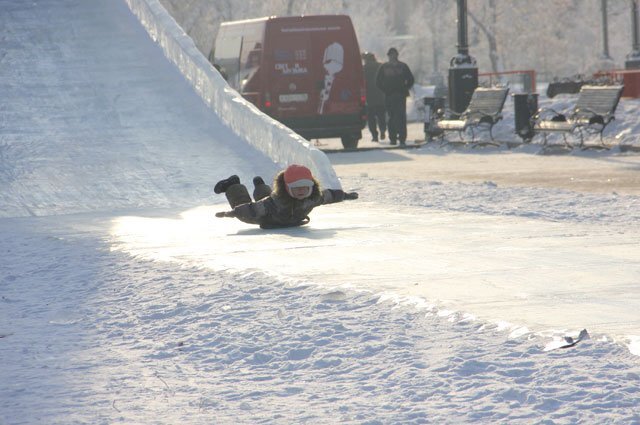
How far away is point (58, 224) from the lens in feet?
37.5

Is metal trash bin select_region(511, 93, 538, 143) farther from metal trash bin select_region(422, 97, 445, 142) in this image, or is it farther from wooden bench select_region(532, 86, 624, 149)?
metal trash bin select_region(422, 97, 445, 142)

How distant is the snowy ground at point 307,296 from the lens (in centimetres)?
504

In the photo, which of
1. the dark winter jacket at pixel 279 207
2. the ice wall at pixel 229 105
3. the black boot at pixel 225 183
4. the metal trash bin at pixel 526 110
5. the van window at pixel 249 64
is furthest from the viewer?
the van window at pixel 249 64

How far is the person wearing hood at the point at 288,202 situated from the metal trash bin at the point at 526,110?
420 inches

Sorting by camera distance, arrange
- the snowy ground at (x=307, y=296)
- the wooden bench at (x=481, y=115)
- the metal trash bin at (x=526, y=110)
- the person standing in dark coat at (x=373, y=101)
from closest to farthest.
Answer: the snowy ground at (x=307, y=296) → the metal trash bin at (x=526, y=110) → the wooden bench at (x=481, y=115) → the person standing in dark coat at (x=373, y=101)

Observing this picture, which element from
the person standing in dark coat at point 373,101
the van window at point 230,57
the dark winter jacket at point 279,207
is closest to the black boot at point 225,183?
the dark winter jacket at point 279,207

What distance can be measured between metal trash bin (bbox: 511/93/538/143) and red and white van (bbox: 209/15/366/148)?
270 cm

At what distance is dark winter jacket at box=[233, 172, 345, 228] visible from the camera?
10086 mm

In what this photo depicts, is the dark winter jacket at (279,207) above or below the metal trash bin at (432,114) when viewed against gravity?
above

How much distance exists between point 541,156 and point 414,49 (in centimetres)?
6275

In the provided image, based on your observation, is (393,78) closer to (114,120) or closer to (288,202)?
(114,120)

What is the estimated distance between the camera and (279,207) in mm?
10141

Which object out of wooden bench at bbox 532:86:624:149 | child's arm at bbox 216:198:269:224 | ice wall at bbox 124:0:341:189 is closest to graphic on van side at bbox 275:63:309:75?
ice wall at bbox 124:0:341:189

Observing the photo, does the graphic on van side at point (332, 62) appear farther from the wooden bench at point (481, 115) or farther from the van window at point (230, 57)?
the wooden bench at point (481, 115)
